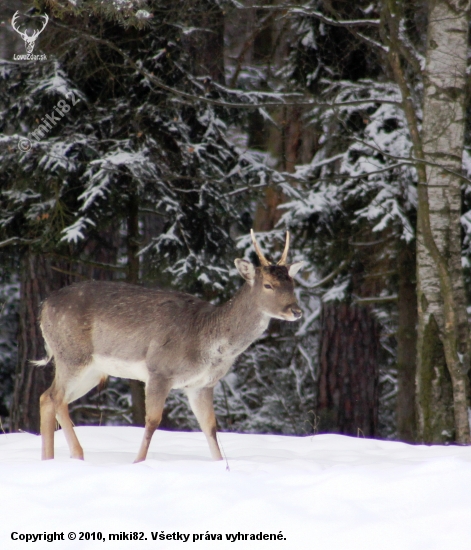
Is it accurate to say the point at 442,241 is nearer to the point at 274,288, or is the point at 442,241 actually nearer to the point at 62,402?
the point at 274,288

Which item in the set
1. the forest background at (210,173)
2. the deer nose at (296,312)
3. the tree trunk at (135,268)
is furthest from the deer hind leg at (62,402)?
the tree trunk at (135,268)

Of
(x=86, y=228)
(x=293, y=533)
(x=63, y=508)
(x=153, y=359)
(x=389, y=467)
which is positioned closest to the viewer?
(x=293, y=533)

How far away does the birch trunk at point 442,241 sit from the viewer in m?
7.95

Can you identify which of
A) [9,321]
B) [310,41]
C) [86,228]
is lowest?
[9,321]

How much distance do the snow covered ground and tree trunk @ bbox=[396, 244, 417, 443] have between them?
5166mm

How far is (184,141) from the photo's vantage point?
37.0 ft

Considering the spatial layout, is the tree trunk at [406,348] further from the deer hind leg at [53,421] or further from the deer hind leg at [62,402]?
the deer hind leg at [53,421]

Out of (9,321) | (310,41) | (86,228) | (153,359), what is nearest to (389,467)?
(153,359)

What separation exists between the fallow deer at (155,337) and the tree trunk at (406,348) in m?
4.10

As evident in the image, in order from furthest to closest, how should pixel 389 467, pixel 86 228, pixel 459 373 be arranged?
pixel 86 228, pixel 459 373, pixel 389 467

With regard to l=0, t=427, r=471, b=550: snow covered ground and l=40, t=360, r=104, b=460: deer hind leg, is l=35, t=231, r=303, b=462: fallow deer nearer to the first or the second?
l=40, t=360, r=104, b=460: deer hind leg

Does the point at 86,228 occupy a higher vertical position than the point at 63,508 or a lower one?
higher

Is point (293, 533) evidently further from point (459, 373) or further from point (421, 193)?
point (421, 193)

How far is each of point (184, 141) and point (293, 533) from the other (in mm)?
7972
